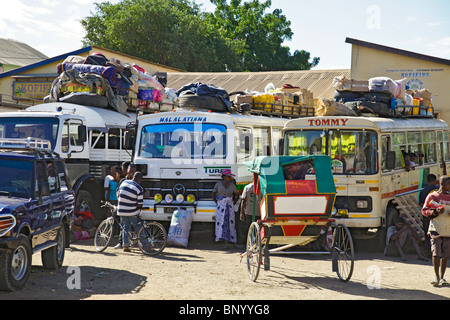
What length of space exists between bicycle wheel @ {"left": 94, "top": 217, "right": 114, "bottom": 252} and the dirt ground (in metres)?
0.17

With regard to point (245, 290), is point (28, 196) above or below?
above

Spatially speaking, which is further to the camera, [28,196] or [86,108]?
[86,108]

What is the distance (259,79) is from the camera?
137 ft

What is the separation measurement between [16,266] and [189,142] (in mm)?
6292

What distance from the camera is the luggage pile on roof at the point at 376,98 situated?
1617cm

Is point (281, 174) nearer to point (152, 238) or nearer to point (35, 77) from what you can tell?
point (152, 238)

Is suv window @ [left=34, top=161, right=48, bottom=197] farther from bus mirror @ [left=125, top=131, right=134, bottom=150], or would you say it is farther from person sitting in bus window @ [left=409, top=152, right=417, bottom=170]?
person sitting in bus window @ [left=409, top=152, right=417, bottom=170]

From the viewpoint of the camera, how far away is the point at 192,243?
15.0m

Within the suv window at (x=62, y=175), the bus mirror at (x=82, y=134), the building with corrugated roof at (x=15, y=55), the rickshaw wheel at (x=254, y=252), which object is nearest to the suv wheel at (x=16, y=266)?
the suv window at (x=62, y=175)

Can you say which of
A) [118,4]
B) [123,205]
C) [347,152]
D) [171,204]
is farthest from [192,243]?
[118,4]

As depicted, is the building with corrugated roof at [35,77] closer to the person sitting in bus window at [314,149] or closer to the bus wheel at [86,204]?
the bus wheel at [86,204]

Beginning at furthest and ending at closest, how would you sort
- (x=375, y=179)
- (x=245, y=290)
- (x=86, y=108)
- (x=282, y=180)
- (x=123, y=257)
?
(x=86, y=108)
(x=375, y=179)
(x=123, y=257)
(x=282, y=180)
(x=245, y=290)
